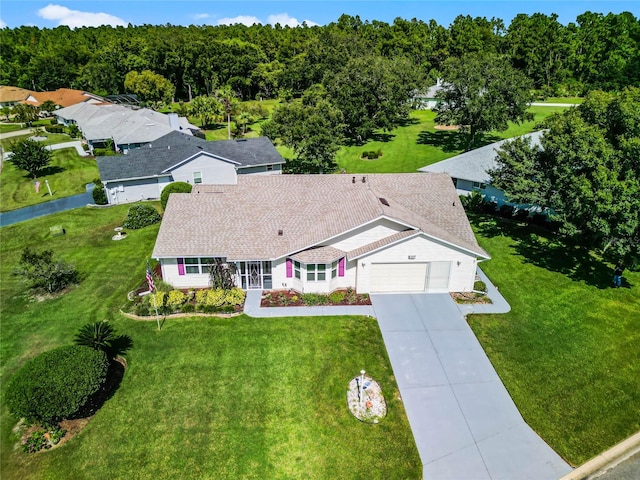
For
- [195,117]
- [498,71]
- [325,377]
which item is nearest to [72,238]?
[325,377]

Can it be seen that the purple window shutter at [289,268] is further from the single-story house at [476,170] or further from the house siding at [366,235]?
the single-story house at [476,170]

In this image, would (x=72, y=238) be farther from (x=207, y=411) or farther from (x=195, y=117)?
(x=195, y=117)

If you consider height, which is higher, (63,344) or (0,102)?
(0,102)

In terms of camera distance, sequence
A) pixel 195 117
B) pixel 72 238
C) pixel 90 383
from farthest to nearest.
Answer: pixel 195 117, pixel 72 238, pixel 90 383

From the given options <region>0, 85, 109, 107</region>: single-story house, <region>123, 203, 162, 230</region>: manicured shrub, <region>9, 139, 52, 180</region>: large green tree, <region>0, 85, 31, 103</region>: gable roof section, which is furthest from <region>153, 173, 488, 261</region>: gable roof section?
<region>0, 85, 31, 103</region>: gable roof section

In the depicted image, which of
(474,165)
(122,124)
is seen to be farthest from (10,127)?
(474,165)

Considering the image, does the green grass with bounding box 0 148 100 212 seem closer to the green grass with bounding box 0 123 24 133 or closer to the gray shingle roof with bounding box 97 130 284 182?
the gray shingle roof with bounding box 97 130 284 182

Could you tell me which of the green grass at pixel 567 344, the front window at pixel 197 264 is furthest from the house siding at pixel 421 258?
the front window at pixel 197 264

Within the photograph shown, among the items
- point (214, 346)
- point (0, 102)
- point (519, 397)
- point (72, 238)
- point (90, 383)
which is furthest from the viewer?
point (0, 102)
